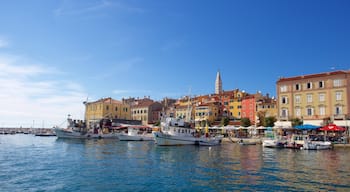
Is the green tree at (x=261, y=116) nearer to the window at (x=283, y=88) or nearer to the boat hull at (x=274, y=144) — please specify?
the window at (x=283, y=88)

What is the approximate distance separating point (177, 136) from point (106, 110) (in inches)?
2301

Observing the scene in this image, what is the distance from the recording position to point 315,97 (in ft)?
172

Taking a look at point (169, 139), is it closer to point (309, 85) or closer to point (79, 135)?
point (309, 85)

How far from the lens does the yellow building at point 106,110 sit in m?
100

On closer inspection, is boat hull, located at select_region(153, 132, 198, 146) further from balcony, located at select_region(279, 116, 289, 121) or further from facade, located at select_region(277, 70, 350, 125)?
facade, located at select_region(277, 70, 350, 125)

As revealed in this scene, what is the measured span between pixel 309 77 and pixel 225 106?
31.7 metres

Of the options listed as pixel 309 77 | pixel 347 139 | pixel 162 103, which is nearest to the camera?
pixel 347 139

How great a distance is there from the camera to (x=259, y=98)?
73688mm

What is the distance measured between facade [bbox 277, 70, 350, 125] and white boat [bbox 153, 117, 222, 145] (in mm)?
17044

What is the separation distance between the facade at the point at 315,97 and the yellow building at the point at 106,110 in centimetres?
6122

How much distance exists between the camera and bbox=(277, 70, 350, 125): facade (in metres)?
49.4

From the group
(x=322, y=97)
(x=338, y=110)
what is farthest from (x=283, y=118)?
(x=338, y=110)

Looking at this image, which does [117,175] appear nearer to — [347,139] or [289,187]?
[289,187]

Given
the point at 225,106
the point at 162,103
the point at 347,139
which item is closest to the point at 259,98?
the point at 225,106
